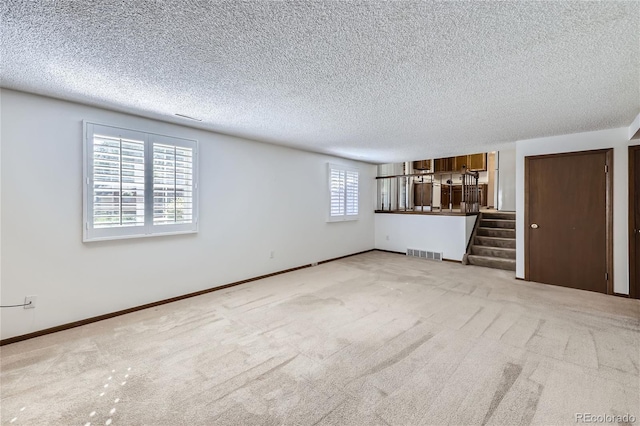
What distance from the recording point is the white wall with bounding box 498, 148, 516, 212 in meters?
8.00

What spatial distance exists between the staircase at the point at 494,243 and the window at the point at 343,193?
2.69 meters

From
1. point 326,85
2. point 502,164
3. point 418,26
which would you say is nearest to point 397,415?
point 418,26

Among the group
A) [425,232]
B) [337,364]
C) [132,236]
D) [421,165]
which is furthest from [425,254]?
[132,236]

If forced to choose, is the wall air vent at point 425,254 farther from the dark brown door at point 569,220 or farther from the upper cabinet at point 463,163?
the upper cabinet at point 463,163

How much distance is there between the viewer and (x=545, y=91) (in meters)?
2.64

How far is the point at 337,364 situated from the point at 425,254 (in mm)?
4909

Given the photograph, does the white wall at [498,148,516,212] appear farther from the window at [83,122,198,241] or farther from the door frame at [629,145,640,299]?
the window at [83,122,198,241]

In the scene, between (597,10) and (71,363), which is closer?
(597,10)

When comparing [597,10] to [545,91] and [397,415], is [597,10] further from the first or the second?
[397,415]

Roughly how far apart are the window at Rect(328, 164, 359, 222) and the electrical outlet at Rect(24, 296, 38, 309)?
4599mm

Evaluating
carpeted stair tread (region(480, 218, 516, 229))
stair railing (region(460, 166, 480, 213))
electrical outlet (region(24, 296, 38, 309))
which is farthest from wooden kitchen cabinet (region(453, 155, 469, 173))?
electrical outlet (region(24, 296, 38, 309))

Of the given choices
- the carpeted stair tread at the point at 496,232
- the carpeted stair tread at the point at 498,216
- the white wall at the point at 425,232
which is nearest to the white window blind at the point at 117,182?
the white wall at the point at 425,232

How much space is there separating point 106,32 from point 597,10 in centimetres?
282

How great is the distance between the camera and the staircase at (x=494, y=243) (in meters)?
5.57
